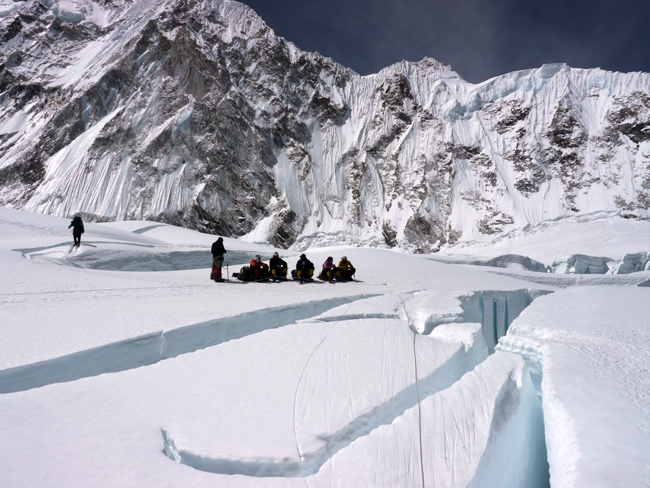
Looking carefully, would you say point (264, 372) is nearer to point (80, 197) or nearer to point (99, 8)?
point (80, 197)

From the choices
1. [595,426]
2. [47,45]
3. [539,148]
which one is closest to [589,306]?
[595,426]

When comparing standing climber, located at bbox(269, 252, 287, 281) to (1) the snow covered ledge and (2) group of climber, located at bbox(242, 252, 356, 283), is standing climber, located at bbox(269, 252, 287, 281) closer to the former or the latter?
(2) group of climber, located at bbox(242, 252, 356, 283)

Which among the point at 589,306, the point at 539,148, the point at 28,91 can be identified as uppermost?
the point at 28,91

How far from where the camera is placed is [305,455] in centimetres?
155

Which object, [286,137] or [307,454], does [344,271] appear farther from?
[286,137]

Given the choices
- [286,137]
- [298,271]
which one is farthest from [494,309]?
[286,137]

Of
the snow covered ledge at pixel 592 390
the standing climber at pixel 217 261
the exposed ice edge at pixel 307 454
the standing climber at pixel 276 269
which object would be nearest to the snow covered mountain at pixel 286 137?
the standing climber at pixel 276 269

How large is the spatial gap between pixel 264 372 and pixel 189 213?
1507 inches

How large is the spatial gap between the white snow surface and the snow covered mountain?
35322mm

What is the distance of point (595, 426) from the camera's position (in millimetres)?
1940

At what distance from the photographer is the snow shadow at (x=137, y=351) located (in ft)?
7.56

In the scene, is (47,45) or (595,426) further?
(47,45)

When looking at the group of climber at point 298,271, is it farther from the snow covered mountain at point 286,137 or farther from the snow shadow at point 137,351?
the snow covered mountain at point 286,137

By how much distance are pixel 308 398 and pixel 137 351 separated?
1.76m
